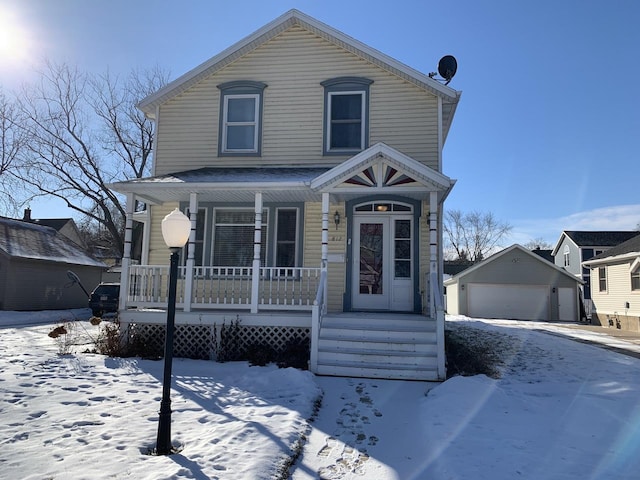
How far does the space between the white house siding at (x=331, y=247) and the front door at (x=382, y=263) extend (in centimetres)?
29

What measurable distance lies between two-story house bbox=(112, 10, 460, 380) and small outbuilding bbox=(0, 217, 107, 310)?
1177 cm

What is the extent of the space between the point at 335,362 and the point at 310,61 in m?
7.26

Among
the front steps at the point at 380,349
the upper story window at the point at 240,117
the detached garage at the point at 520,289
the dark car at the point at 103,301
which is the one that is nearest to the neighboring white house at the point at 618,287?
the detached garage at the point at 520,289

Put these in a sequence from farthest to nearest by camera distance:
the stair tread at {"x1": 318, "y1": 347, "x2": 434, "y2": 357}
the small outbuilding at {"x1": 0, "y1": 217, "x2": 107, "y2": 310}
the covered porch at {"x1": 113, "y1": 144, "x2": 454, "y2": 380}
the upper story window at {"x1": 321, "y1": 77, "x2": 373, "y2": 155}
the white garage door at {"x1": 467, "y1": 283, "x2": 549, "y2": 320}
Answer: the white garage door at {"x1": 467, "y1": 283, "x2": 549, "y2": 320} → the small outbuilding at {"x1": 0, "y1": 217, "x2": 107, "y2": 310} → the upper story window at {"x1": 321, "y1": 77, "x2": 373, "y2": 155} → the covered porch at {"x1": 113, "y1": 144, "x2": 454, "y2": 380} → the stair tread at {"x1": 318, "y1": 347, "x2": 434, "y2": 357}

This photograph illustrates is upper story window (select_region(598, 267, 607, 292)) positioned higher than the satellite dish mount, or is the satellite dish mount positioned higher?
the satellite dish mount

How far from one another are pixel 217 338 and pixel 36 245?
655 inches

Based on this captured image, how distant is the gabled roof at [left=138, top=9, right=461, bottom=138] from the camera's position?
9.92 meters

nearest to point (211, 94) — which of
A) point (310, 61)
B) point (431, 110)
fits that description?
point (310, 61)

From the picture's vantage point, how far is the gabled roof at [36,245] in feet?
61.8

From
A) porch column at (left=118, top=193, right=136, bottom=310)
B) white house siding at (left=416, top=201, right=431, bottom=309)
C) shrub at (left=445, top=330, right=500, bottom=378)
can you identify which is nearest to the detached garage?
shrub at (left=445, top=330, right=500, bottom=378)

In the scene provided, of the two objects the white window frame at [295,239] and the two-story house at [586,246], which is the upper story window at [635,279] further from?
the white window frame at [295,239]

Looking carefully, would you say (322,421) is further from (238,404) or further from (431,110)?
(431,110)

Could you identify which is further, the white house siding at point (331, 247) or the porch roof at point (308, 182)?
the white house siding at point (331, 247)

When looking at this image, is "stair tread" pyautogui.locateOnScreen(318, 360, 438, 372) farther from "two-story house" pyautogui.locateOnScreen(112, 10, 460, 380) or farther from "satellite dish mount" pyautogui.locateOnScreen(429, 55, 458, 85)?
"satellite dish mount" pyautogui.locateOnScreen(429, 55, 458, 85)
